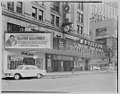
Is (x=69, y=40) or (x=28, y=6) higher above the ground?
(x=28, y=6)

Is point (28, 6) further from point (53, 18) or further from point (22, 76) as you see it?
point (22, 76)

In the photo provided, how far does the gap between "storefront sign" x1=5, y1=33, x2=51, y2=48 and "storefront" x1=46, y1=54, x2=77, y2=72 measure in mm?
248

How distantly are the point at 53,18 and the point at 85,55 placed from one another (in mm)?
936

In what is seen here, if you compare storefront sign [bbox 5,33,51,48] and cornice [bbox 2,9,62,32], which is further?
storefront sign [bbox 5,33,51,48]

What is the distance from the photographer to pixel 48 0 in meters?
4.39

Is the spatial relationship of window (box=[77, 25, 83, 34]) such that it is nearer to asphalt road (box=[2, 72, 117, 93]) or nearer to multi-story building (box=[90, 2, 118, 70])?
multi-story building (box=[90, 2, 118, 70])

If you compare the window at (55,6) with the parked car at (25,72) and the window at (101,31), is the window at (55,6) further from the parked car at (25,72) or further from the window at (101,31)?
the parked car at (25,72)

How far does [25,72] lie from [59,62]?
66 centimetres

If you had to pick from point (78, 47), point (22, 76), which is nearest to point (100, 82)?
point (78, 47)

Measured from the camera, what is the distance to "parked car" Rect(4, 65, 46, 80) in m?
4.28

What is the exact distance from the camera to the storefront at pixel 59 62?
440cm

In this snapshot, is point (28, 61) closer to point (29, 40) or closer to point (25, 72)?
point (25, 72)

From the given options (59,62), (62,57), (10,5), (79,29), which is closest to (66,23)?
(79,29)

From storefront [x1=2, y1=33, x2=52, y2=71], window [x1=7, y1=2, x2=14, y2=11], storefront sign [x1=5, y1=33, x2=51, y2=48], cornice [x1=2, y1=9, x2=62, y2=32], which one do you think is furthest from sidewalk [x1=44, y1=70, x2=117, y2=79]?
window [x1=7, y1=2, x2=14, y2=11]
